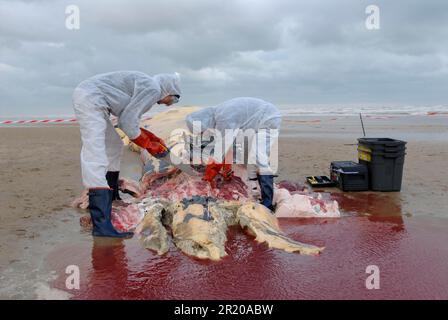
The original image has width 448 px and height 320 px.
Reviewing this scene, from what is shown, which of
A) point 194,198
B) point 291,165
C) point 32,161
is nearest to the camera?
point 194,198

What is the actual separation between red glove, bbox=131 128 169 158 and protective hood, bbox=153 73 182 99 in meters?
0.51

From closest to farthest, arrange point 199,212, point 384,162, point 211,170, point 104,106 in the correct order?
point 199,212, point 104,106, point 211,170, point 384,162

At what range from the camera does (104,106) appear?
4.63 m

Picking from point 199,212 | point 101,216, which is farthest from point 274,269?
point 101,216

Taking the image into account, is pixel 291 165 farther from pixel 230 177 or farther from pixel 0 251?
pixel 0 251

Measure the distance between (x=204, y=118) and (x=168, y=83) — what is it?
1.03 meters

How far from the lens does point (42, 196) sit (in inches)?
253

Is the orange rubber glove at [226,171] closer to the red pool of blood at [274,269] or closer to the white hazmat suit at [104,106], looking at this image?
the red pool of blood at [274,269]

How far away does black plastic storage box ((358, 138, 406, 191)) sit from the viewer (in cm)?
644

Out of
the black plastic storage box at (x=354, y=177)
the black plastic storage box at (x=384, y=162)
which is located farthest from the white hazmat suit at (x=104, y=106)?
the black plastic storage box at (x=384, y=162)

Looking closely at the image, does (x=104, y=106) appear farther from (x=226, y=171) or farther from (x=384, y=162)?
(x=384, y=162)

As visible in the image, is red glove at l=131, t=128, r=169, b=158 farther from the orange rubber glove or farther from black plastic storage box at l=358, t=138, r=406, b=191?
black plastic storage box at l=358, t=138, r=406, b=191

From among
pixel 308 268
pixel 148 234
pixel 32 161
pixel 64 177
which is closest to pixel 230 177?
pixel 148 234
